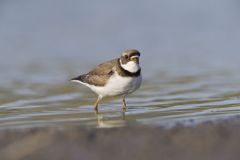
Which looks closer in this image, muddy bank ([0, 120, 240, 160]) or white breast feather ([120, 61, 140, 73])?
muddy bank ([0, 120, 240, 160])

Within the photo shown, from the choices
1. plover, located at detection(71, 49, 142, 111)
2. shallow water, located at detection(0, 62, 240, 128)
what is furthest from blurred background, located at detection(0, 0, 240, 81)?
plover, located at detection(71, 49, 142, 111)

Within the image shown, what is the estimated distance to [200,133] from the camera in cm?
840

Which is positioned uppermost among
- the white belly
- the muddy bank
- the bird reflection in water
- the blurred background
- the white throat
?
the blurred background

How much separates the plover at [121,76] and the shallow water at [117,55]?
0.33 metres

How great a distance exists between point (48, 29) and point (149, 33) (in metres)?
3.37

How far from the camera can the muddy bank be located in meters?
7.75

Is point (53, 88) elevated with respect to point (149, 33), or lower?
lower

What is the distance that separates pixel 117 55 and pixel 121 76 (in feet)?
27.6

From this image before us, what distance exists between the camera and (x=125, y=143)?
320 inches

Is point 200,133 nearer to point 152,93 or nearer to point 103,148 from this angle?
point 103,148

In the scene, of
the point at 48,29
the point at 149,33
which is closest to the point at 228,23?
the point at 149,33

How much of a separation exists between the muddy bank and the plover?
2405mm

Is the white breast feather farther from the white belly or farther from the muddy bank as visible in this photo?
the muddy bank

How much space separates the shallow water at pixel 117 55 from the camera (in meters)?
10.9
